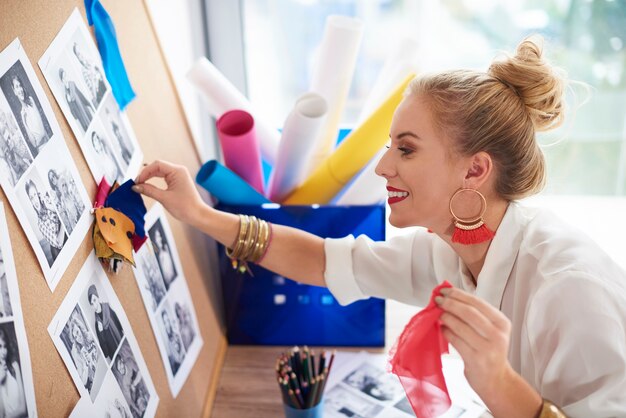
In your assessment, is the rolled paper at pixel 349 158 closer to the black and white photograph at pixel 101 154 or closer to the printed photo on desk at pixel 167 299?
the printed photo on desk at pixel 167 299

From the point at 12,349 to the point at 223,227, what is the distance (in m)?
0.47

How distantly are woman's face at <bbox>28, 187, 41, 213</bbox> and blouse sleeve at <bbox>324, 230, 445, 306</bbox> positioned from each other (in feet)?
1.66

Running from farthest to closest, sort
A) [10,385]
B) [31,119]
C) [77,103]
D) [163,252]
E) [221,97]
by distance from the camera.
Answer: [221,97]
[163,252]
[77,103]
[31,119]
[10,385]

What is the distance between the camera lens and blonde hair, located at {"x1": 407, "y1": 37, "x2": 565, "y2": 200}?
87 cm

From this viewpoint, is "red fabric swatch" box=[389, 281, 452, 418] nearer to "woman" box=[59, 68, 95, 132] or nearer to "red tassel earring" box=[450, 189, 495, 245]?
"red tassel earring" box=[450, 189, 495, 245]

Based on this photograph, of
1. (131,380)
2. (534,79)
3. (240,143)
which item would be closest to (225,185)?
(240,143)

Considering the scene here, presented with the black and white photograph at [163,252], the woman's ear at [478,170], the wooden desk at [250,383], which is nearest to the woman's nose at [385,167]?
the woman's ear at [478,170]

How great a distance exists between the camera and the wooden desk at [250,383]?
42.1 inches

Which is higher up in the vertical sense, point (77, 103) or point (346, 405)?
point (77, 103)

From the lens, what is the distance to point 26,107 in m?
0.66

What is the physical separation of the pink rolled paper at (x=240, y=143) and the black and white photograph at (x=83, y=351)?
48 cm

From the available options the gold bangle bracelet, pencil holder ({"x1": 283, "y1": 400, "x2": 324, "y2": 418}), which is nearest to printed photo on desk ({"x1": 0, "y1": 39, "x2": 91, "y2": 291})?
pencil holder ({"x1": 283, "y1": 400, "x2": 324, "y2": 418})

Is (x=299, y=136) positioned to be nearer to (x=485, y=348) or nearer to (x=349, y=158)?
(x=349, y=158)

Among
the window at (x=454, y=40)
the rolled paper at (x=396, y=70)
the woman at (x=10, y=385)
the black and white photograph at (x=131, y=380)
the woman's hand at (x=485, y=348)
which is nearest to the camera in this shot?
the woman at (x=10, y=385)
